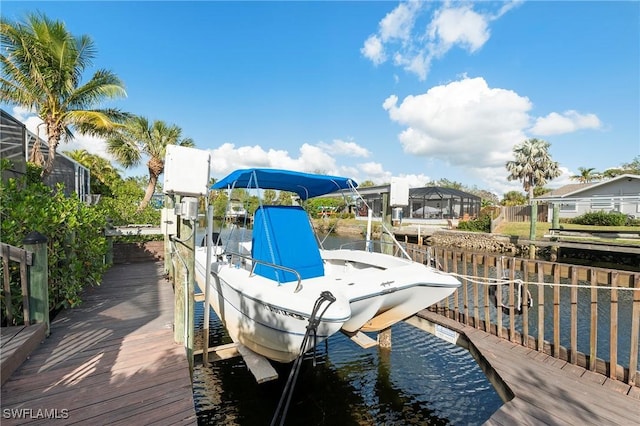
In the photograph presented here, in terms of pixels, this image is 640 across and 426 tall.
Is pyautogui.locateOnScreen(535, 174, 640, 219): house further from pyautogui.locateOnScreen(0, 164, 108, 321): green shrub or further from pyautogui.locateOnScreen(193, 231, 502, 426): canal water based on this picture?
pyautogui.locateOnScreen(0, 164, 108, 321): green shrub

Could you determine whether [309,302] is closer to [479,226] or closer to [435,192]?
[479,226]

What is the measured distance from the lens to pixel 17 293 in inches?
140

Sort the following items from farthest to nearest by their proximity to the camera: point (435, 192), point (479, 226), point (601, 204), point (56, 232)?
1. point (435, 192)
2. point (601, 204)
3. point (479, 226)
4. point (56, 232)

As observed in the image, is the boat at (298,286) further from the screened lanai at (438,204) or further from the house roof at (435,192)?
the house roof at (435,192)

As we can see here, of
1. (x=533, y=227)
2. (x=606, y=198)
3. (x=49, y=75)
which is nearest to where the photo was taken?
(x=49, y=75)

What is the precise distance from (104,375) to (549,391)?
439 centimetres

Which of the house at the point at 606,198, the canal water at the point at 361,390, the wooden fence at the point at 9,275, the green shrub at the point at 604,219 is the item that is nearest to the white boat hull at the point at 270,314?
the canal water at the point at 361,390

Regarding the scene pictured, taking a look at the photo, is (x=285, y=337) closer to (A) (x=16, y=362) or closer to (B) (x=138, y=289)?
(A) (x=16, y=362)

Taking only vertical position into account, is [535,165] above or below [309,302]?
above

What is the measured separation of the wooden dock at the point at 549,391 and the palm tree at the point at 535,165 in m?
39.8

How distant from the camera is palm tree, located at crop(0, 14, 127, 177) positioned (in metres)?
10.1

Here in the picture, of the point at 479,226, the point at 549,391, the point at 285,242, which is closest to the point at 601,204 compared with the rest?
the point at 479,226

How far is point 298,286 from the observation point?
339cm

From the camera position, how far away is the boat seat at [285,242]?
173 inches
